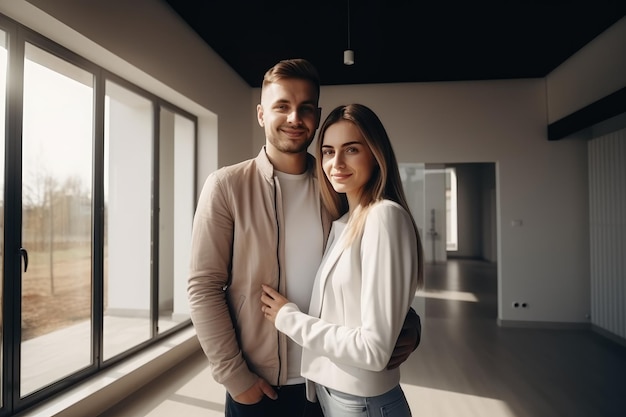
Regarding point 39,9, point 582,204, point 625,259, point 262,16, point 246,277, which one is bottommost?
point 625,259

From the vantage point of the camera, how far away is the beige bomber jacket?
1.14 m

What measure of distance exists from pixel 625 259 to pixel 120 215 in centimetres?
610

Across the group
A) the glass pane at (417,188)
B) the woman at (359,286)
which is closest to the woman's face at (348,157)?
the woman at (359,286)

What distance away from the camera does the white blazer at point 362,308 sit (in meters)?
0.94

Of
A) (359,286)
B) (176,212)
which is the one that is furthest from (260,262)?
(176,212)

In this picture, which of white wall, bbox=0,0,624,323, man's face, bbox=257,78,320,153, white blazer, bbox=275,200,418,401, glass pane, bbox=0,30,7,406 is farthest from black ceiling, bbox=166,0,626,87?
white blazer, bbox=275,200,418,401

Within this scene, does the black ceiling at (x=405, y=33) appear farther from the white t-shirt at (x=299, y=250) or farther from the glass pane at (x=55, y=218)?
the white t-shirt at (x=299, y=250)

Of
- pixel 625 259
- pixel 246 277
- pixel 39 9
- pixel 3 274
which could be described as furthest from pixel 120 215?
pixel 625 259

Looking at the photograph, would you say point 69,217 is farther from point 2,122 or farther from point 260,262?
point 260,262

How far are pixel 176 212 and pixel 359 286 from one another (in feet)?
13.9

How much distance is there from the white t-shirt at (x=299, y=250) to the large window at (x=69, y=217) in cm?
208

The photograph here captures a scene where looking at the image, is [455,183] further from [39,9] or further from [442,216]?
[39,9]

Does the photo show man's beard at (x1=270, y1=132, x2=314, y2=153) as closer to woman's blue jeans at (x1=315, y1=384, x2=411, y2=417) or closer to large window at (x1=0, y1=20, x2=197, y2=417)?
woman's blue jeans at (x1=315, y1=384, x2=411, y2=417)

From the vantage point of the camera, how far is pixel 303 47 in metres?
4.46
